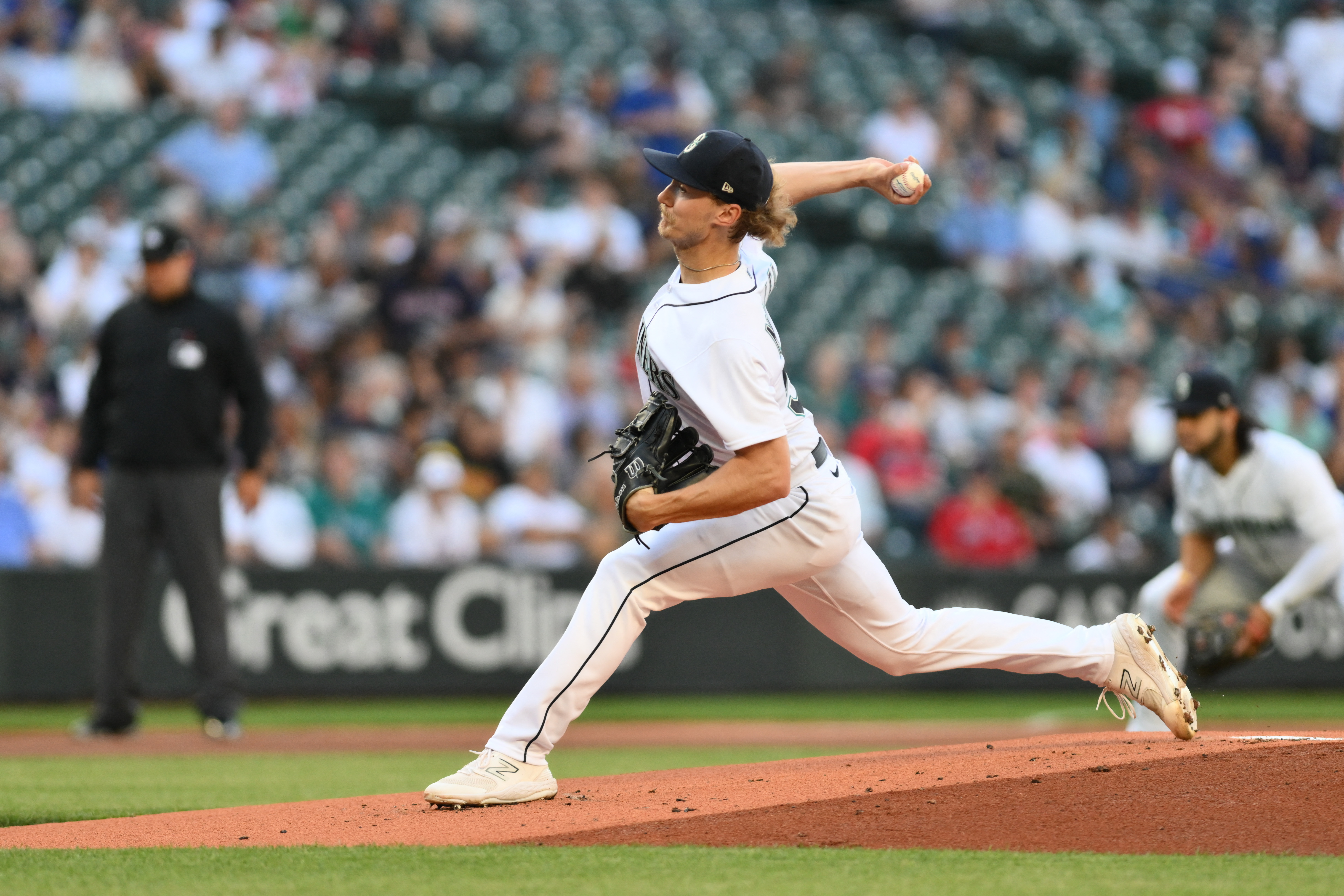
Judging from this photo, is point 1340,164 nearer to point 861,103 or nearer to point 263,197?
point 861,103

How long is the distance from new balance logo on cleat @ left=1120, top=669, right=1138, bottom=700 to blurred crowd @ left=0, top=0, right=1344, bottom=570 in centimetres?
488

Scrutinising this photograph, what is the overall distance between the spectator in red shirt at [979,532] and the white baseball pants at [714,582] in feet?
24.4

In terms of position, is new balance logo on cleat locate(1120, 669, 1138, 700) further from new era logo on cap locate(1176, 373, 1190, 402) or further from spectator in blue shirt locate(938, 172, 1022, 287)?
spectator in blue shirt locate(938, 172, 1022, 287)

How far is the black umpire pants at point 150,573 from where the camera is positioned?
8156 millimetres

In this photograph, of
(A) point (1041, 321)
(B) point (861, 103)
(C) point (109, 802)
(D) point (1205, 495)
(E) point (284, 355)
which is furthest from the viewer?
(B) point (861, 103)

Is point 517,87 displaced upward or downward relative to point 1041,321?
upward

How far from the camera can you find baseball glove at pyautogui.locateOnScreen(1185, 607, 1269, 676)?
7.61 meters

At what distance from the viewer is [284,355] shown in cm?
1255

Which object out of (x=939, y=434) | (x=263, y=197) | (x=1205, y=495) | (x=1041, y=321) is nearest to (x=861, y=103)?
(x=1041, y=321)

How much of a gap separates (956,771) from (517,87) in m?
12.0

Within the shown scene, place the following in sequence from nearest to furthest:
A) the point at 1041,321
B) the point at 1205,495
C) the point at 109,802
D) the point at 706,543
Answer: the point at 706,543 → the point at 109,802 → the point at 1205,495 → the point at 1041,321

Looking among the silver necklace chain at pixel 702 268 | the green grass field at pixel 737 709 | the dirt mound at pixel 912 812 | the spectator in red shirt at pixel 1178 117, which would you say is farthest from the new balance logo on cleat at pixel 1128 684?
the spectator in red shirt at pixel 1178 117

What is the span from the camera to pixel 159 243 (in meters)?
8.20

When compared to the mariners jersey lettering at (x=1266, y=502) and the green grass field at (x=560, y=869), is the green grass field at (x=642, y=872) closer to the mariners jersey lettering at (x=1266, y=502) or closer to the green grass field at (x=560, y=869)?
the green grass field at (x=560, y=869)
